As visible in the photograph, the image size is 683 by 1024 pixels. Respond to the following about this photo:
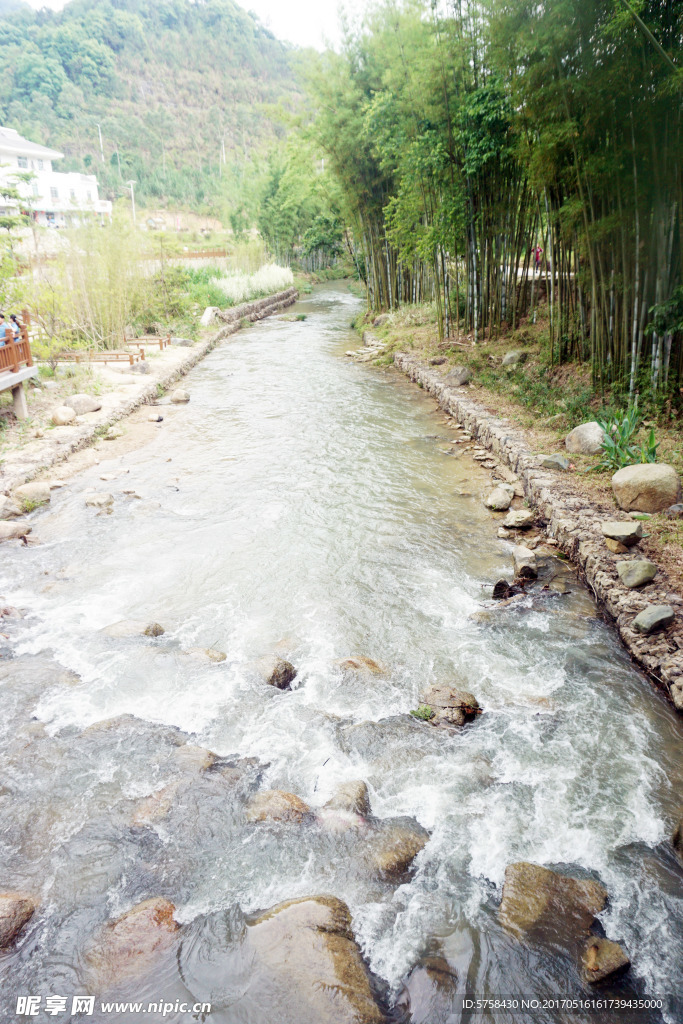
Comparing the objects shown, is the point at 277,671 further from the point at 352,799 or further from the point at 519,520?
the point at 519,520

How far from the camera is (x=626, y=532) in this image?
493 cm

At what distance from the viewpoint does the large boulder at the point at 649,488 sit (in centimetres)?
530

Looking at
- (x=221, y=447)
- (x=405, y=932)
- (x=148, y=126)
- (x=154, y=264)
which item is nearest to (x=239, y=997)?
(x=405, y=932)

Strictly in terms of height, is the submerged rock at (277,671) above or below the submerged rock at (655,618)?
below

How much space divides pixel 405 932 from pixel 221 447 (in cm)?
716

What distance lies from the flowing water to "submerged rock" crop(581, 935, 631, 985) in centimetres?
5

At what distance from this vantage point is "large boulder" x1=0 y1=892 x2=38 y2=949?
2523 millimetres

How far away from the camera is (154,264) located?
16.5m

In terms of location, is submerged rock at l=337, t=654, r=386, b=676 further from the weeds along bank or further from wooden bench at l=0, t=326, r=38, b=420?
the weeds along bank

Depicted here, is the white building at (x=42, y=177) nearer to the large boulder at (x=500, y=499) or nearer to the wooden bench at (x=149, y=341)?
the wooden bench at (x=149, y=341)

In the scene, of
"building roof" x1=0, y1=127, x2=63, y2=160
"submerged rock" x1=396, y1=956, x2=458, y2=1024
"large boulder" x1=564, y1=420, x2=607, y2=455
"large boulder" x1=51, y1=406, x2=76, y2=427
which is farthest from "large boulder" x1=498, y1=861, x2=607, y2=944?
"building roof" x1=0, y1=127, x2=63, y2=160

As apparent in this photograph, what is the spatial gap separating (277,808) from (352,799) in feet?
1.24

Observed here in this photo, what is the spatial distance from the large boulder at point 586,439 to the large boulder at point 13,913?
6.14 meters

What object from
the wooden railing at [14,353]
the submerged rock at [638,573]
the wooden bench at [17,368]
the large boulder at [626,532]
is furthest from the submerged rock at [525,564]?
the wooden railing at [14,353]
